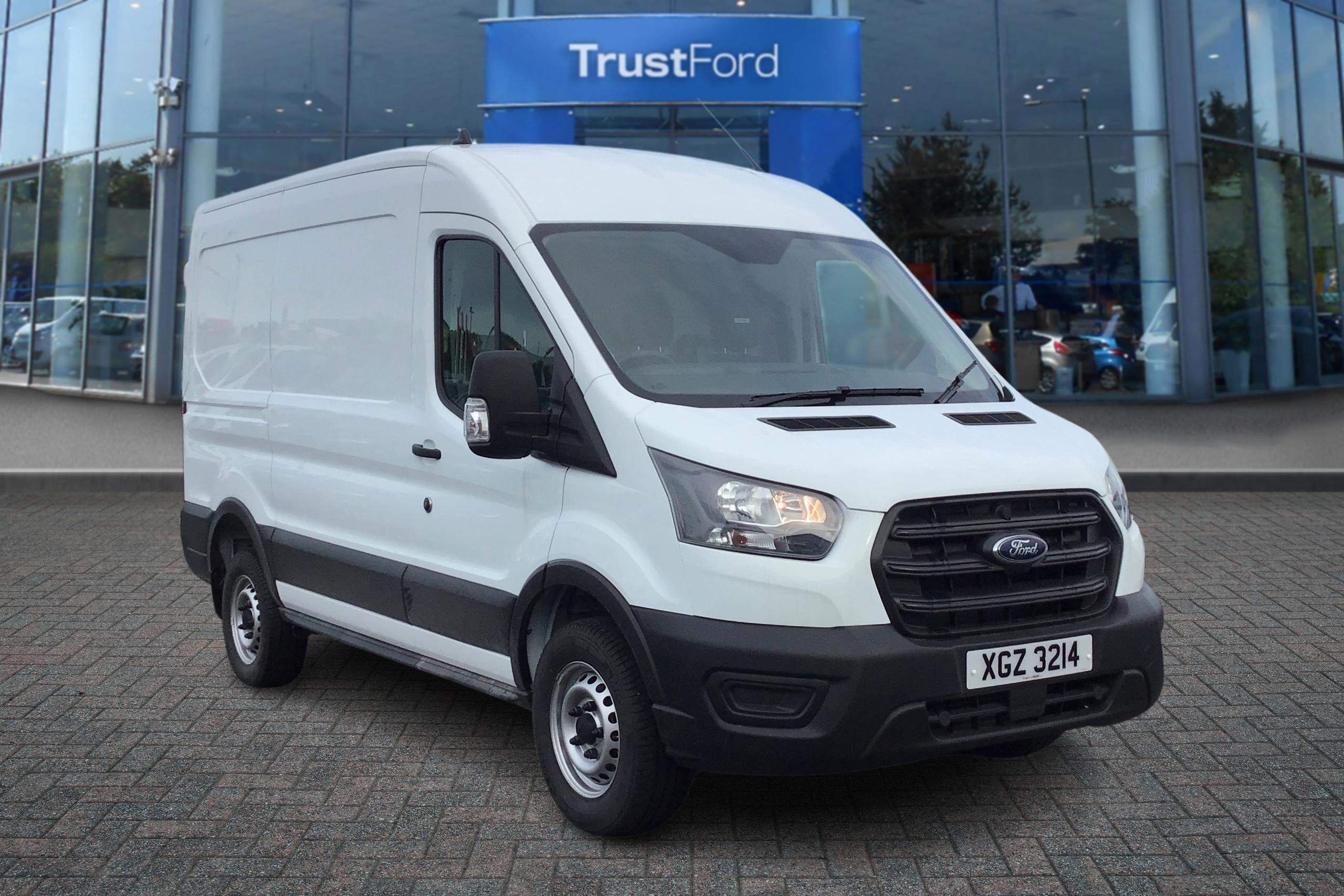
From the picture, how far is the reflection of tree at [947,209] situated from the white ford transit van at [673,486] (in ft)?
32.9

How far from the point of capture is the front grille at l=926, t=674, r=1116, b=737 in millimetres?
3830

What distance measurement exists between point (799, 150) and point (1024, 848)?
38.6ft

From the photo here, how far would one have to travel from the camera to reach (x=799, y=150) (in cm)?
1488

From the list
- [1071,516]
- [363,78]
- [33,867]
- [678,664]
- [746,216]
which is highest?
[363,78]

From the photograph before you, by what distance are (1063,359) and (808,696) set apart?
40.5 ft

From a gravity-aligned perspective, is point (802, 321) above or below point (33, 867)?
above

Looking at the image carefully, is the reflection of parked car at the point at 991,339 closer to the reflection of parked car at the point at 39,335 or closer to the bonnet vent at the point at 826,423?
the bonnet vent at the point at 826,423

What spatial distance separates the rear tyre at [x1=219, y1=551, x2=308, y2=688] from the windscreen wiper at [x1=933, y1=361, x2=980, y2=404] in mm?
3126

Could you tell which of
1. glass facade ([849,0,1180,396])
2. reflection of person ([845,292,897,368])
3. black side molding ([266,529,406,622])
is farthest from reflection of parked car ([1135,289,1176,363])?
black side molding ([266,529,406,622])

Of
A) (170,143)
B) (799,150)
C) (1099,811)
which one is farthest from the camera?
(170,143)

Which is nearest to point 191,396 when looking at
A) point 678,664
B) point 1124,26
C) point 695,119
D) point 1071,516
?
point 678,664

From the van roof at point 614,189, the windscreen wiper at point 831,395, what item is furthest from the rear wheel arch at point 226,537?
the windscreen wiper at point 831,395

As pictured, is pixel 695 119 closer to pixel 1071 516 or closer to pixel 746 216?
pixel 746 216

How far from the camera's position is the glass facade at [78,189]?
54.2 feet
